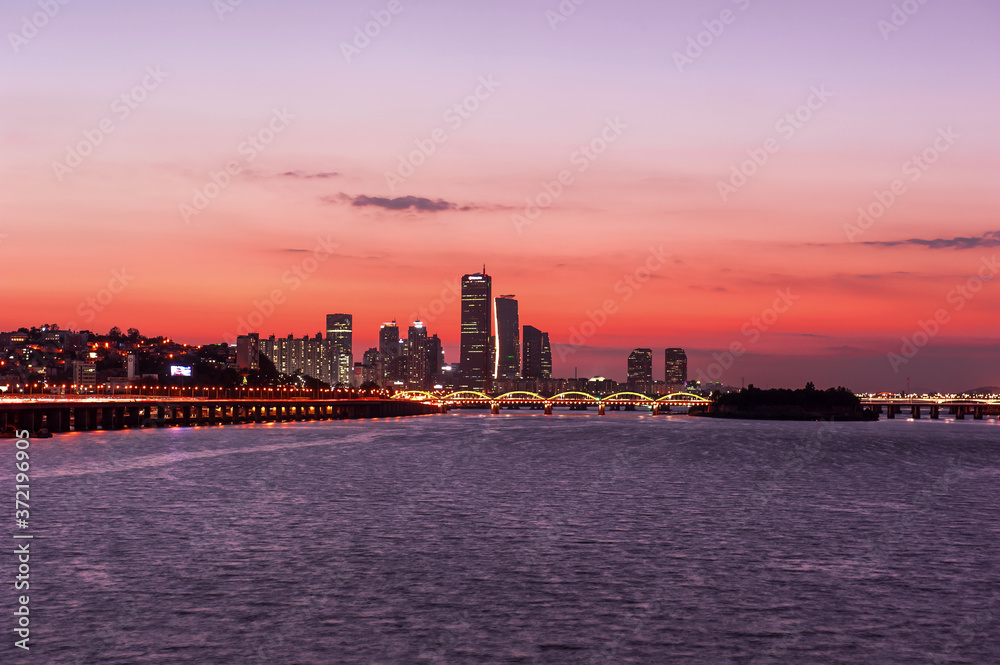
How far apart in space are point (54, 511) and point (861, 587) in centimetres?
4623

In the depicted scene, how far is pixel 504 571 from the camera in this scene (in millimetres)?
39469

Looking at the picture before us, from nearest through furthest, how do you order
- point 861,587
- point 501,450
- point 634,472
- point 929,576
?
point 861,587 < point 929,576 < point 634,472 < point 501,450

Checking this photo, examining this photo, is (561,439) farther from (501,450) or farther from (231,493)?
(231,493)

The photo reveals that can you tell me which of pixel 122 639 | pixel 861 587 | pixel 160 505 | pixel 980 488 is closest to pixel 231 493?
pixel 160 505

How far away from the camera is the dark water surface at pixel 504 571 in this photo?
28.7 meters

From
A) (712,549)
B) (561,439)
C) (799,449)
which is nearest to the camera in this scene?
(712,549)

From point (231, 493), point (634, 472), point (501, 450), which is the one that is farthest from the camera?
point (501, 450)

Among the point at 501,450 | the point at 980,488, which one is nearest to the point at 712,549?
the point at 980,488

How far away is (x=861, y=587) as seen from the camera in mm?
37281

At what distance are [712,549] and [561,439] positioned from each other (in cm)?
12747

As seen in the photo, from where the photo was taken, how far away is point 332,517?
186ft

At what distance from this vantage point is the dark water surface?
1131 inches

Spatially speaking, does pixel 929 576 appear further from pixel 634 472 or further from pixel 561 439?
pixel 561 439

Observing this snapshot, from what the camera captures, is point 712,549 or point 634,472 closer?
point 712,549
